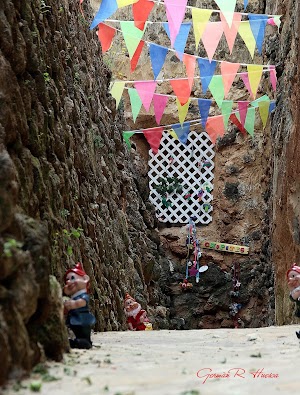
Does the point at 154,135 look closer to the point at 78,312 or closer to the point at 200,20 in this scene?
the point at 200,20

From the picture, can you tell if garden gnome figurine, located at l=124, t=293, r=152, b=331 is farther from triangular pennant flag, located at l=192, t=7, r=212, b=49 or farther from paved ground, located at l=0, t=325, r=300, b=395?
triangular pennant flag, located at l=192, t=7, r=212, b=49

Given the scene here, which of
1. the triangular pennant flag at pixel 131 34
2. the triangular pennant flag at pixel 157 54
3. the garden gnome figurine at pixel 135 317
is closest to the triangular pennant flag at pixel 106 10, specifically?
the triangular pennant flag at pixel 131 34

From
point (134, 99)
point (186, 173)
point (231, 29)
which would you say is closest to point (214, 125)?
point (134, 99)

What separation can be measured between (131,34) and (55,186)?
3295 mm

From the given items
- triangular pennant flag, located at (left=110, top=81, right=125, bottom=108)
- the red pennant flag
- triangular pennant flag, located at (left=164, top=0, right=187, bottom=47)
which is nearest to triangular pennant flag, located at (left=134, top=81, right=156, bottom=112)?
triangular pennant flag, located at (left=110, top=81, right=125, bottom=108)

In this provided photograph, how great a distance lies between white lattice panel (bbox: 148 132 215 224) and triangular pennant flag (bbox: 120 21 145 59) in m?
3.03

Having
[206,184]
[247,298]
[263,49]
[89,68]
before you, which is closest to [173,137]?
[206,184]

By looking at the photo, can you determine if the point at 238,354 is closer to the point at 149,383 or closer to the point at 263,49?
the point at 149,383

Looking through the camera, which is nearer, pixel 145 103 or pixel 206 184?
pixel 145 103

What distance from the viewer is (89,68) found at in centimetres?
561

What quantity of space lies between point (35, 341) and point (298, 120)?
3.96m

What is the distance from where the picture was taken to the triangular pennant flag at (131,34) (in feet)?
19.6

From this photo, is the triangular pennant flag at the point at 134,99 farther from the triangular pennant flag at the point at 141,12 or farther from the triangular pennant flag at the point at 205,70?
the triangular pennant flag at the point at 141,12

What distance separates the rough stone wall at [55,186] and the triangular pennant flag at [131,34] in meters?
0.36
